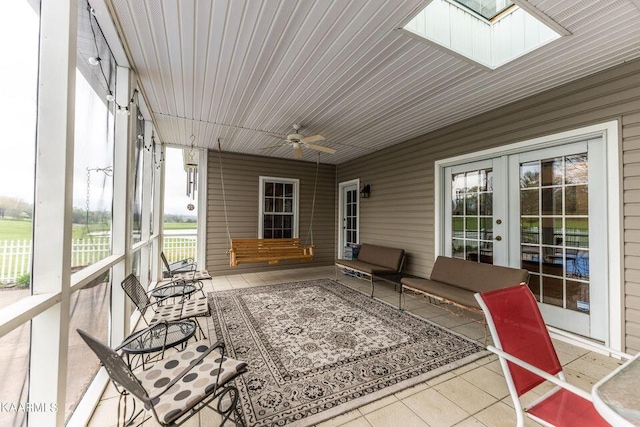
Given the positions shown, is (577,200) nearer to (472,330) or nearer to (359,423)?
(472,330)

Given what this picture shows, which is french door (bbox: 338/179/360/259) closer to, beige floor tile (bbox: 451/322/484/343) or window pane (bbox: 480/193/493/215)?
window pane (bbox: 480/193/493/215)

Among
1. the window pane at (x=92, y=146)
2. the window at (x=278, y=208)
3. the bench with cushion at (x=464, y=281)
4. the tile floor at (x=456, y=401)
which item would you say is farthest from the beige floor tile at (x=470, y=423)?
the window at (x=278, y=208)

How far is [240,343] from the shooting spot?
2607 mm

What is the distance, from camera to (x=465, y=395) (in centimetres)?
191

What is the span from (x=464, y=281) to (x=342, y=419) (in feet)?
8.20

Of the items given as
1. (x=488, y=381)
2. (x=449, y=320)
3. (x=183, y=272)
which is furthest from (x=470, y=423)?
(x=183, y=272)

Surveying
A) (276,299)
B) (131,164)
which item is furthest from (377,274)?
(131,164)

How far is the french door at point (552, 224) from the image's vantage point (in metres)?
2.64

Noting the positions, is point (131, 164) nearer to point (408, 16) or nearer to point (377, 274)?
point (408, 16)

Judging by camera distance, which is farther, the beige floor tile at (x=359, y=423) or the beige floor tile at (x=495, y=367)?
the beige floor tile at (x=495, y=367)

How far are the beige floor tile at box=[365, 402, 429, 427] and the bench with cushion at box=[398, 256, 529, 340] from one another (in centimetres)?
146

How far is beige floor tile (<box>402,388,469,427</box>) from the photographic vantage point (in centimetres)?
166

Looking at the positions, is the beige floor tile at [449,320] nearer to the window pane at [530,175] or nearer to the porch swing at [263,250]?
the window pane at [530,175]

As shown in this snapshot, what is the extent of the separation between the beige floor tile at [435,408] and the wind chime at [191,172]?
5421 mm
